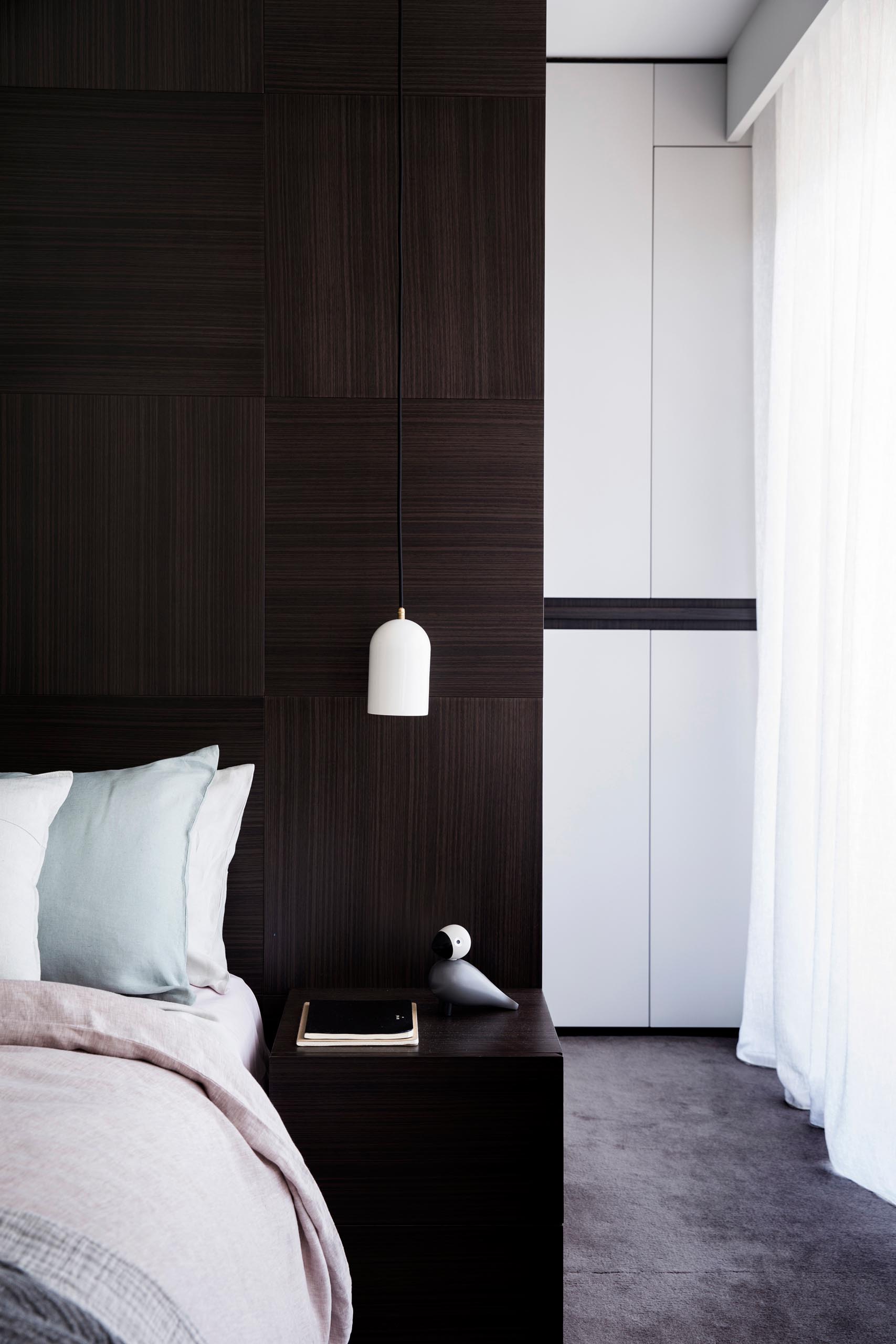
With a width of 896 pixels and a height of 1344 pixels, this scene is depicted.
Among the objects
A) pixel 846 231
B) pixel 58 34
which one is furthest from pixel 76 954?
pixel 846 231

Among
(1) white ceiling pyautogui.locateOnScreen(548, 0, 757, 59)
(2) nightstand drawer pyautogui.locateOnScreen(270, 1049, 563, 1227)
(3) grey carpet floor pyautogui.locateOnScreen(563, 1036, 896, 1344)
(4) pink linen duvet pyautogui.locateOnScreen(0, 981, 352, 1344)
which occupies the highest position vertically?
(1) white ceiling pyautogui.locateOnScreen(548, 0, 757, 59)

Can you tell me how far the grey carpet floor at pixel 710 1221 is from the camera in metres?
1.94

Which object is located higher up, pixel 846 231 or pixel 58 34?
pixel 58 34

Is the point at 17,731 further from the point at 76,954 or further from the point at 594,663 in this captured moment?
the point at 594,663

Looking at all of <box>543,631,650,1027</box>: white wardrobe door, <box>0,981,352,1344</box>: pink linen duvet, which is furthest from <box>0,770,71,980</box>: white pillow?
<box>543,631,650,1027</box>: white wardrobe door

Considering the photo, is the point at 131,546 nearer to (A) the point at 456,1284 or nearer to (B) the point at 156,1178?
(B) the point at 156,1178

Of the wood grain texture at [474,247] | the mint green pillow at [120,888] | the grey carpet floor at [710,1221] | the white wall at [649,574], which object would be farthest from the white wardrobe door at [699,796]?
the mint green pillow at [120,888]

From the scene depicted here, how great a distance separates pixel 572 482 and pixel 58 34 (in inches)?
76.3

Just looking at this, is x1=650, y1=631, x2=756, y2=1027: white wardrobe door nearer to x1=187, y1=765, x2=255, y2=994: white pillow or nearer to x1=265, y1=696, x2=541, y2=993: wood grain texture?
x1=265, y1=696, x2=541, y2=993: wood grain texture

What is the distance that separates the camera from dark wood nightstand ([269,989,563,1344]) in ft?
5.74

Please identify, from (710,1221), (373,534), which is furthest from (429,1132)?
(373,534)

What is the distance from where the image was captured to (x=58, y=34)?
2.19 m

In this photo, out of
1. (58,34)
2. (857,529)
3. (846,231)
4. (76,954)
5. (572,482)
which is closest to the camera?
(76,954)

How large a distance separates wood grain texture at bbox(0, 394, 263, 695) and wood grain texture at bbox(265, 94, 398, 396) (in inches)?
7.2
